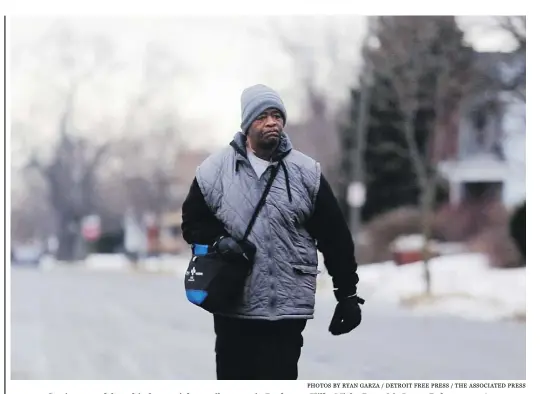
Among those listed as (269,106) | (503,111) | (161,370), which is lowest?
(161,370)

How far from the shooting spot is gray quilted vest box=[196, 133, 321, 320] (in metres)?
4.00

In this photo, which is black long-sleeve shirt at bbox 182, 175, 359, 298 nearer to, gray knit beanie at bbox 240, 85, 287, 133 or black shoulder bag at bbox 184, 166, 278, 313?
black shoulder bag at bbox 184, 166, 278, 313

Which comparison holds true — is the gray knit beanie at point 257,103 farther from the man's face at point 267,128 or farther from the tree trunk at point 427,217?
the tree trunk at point 427,217

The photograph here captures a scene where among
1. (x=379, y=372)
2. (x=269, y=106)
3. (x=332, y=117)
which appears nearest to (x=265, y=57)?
(x=332, y=117)

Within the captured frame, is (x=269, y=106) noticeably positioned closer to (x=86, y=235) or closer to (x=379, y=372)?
(x=379, y=372)

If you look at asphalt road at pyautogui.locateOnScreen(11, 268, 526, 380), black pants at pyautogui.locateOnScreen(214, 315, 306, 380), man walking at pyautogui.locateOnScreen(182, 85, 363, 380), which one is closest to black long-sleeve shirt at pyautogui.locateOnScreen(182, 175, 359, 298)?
man walking at pyautogui.locateOnScreen(182, 85, 363, 380)

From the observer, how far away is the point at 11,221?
5.70 metres

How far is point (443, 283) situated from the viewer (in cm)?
679

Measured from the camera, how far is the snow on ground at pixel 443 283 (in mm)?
6070

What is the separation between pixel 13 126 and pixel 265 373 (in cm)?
229

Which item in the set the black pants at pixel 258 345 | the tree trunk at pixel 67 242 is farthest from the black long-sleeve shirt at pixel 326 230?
the tree trunk at pixel 67 242

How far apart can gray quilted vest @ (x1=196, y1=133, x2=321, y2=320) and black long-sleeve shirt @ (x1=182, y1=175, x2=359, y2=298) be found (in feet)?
0.09
